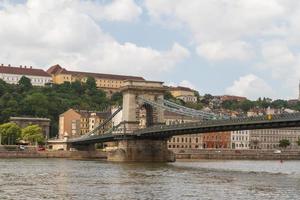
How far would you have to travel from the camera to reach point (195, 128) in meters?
70.6

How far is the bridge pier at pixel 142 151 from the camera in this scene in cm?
8219

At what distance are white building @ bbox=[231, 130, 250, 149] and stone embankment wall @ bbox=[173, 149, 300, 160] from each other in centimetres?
3070

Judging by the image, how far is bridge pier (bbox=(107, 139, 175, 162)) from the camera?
82.2 m

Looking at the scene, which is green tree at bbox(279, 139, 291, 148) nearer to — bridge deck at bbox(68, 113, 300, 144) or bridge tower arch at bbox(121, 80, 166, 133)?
bridge tower arch at bbox(121, 80, 166, 133)

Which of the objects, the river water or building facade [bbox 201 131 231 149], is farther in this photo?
building facade [bbox 201 131 231 149]

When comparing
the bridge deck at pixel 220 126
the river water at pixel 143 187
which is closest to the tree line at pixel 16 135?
the bridge deck at pixel 220 126

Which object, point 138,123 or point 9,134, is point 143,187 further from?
point 9,134

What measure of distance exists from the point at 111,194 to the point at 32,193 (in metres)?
4.32

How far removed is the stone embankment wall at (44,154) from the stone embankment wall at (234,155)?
1397cm

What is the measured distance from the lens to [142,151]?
272 feet

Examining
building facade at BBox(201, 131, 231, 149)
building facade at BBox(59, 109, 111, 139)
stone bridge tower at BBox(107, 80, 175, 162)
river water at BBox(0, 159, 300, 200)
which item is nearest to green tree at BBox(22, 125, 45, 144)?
building facade at BBox(59, 109, 111, 139)

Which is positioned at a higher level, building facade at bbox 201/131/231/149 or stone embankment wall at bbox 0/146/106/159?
building facade at bbox 201/131/231/149

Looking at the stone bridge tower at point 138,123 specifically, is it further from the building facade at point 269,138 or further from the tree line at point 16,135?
the building facade at point 269,138

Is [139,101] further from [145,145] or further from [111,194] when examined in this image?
[111,194]
